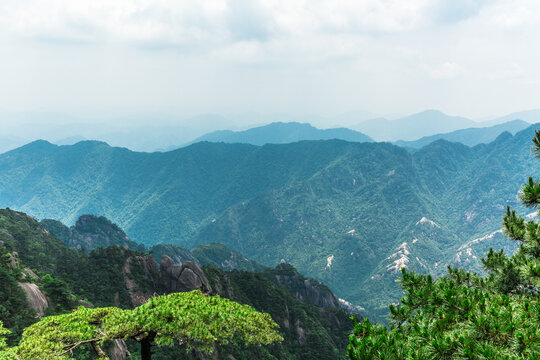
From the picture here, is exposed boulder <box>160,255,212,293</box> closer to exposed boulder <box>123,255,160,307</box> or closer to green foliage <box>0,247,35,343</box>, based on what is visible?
exposed boulder <box>123,255,160,307</box>

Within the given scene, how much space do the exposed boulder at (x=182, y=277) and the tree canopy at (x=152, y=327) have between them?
53364mm

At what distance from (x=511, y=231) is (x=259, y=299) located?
3020 inches

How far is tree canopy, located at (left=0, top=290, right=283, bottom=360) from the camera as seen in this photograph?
44.8 feet

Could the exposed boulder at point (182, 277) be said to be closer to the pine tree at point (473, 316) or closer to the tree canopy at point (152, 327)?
the tree canopy at point (152, 327)

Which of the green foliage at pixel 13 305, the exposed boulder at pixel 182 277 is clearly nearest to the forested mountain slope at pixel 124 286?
the exposed boulder at pixel 182 277

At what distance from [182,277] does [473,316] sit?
6721 cm

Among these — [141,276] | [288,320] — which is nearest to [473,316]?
[141,276]

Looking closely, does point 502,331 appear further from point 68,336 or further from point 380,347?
point 68,336

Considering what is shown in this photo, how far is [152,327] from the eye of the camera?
13578 millimetres

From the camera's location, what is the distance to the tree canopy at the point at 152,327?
13.7 meters

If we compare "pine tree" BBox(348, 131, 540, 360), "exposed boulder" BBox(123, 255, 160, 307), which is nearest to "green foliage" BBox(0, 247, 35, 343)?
"exposed boulder" BBox(123, 255, 160, 307)

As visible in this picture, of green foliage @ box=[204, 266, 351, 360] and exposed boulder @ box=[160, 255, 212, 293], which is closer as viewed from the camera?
exposed boulder @ box=[160, 255, 212, 293]

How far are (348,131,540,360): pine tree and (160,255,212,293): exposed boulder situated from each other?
Result: 60.9 meters

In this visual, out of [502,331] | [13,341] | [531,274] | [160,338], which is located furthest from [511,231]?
[13,341]
